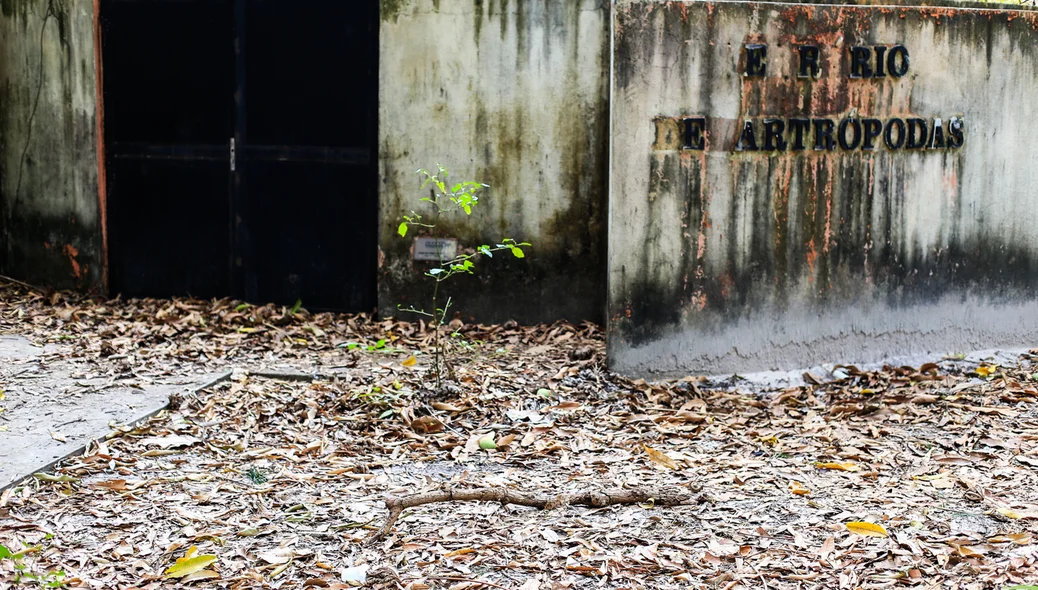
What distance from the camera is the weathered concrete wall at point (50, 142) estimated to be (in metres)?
8.63

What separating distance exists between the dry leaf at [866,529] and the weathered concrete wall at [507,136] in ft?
13.0

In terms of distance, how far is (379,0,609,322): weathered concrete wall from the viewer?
8039 mm

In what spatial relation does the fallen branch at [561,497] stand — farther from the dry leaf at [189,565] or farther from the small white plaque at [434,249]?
the small white plaque at [434,249]

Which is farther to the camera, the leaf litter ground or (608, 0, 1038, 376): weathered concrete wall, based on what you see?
(608, 0, 1038, 376): weathered concrete wall

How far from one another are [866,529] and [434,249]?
4439mm

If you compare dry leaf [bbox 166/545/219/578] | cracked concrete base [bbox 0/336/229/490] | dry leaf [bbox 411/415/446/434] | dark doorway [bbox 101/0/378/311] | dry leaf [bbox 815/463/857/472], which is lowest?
dry leaf [bbox 166/545/219/578]

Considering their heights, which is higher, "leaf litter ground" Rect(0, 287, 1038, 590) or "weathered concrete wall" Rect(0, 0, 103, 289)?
"weathered concrete wall" Rect(0, 0, 103, 289)

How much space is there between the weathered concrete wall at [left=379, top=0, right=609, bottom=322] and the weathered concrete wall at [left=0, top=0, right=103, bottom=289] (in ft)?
7.78

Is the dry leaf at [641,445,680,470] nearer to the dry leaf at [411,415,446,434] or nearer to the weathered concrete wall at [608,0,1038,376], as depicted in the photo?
the dry leaf at [411,415,446,434]

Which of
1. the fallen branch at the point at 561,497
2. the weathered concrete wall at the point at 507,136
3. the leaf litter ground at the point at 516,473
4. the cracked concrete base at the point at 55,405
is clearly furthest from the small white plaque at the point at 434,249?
the fallen branch at the point at 561,497

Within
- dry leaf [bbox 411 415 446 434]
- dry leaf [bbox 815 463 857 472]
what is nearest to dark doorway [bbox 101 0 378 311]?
dry leaf [bbox 411 415 446 434]

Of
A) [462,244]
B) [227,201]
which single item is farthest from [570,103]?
[227,201]

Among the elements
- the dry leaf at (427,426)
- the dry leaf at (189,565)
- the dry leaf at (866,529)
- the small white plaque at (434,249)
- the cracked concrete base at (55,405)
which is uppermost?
the small white plaque at (434,249)

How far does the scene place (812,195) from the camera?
700cm
